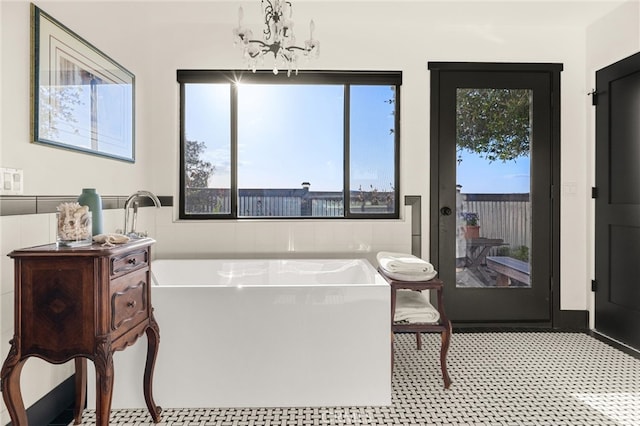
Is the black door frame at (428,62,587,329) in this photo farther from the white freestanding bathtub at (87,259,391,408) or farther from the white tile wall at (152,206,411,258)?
the white freestanding bathtub at (87,259,391,408)

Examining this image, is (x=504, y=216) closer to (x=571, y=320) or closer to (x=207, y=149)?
(x=571, y=320)

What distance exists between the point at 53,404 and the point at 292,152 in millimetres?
2298

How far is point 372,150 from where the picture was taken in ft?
10.9

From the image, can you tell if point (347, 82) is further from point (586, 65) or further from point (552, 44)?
point (586, 65)

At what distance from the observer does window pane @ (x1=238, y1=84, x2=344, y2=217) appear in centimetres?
330

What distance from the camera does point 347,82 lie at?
326 centimetres

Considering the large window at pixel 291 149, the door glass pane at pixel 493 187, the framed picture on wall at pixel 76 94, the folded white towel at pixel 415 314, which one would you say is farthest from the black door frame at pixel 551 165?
the framed picture on wall at pixel 76 94

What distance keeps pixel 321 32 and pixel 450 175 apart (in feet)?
5.15

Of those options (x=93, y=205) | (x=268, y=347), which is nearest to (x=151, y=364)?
(x=268, y=347)

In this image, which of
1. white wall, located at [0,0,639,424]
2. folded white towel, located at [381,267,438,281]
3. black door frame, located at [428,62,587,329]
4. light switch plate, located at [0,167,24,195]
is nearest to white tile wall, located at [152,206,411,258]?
white wall, located at [0,0,639,424]

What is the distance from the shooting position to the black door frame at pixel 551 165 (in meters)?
3.23

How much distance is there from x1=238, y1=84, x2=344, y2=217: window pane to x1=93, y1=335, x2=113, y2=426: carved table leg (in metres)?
1.90

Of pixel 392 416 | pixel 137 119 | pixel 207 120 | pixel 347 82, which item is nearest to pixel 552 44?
pixel 347 82

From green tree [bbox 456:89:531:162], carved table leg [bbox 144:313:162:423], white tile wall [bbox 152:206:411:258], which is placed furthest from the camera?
green tree [bbox 456:89:531:162]
